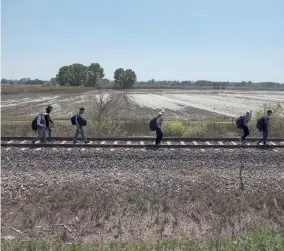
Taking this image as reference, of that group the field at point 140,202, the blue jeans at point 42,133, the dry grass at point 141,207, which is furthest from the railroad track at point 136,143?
the dry grass at point 141,207

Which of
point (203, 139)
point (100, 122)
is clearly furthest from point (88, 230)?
point (100, 122)

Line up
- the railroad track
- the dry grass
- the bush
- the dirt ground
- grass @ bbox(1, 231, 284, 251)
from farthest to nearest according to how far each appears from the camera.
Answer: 1. the dirt ground
2. the bush
3. the railroad track
4. the dry grass
5. grass @ bbox(1, 231, 284, 251)

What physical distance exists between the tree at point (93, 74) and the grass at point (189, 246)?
117520mm

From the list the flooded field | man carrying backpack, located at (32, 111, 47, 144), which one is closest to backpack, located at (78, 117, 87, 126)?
man carrying backpack, located at (32, 111, 47, 144)

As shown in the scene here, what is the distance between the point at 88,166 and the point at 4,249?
16.2 ft

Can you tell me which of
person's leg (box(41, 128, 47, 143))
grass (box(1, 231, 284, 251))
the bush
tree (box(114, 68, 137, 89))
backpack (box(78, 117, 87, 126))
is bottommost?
grass (box(1, 231, 284, 251))

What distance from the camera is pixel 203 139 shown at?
15750mm

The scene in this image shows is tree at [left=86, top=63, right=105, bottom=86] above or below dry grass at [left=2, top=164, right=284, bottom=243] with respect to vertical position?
above

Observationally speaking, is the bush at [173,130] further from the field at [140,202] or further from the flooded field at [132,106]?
the field at [140,202]

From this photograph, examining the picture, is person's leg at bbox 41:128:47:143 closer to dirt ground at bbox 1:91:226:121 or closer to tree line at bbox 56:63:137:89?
dirt ground at bbox 1:91:226:121

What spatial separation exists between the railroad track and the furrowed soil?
6.18 ft

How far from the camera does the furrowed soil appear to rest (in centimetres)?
823

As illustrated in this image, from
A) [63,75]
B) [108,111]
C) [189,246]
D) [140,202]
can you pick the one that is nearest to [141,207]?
[140,202]

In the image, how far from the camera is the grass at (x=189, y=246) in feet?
21.5
